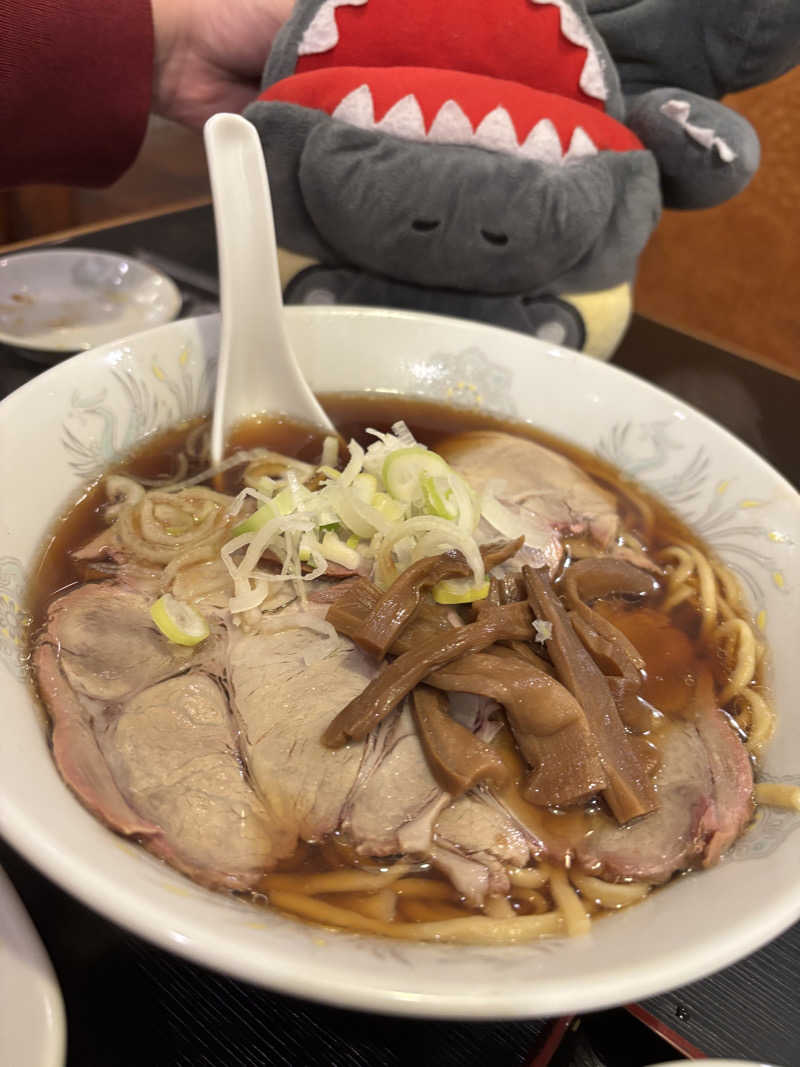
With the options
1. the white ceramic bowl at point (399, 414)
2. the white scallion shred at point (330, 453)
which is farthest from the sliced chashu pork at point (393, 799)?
the white scallion shred at point (330, 453)

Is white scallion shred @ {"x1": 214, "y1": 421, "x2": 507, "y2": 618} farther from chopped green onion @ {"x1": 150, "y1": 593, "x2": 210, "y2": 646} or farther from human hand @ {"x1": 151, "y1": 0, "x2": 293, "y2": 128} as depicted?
human hand @ {"x1": 151, "y1": 0, "x2": 293, "y2": 128}

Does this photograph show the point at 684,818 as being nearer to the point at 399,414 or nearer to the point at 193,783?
the point at 193,783

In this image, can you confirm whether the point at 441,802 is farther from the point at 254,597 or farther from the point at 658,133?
the point at 658,133

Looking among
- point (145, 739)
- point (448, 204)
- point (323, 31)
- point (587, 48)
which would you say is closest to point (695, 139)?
point (587, 48)

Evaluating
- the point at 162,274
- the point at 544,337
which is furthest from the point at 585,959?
the point at 162,274

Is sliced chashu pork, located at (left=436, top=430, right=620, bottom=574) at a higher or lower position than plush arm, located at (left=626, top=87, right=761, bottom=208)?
lower

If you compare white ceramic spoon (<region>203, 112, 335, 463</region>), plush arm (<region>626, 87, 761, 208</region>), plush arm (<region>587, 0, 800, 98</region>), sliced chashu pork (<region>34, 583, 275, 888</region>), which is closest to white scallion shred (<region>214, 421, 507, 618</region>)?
sliced chashu pork (<region>34, 583, 275, 888</region>)

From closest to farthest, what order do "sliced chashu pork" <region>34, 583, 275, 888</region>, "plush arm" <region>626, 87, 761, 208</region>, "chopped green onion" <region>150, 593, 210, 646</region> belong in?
"sliced chashu pork" <region>34, 583, 275, 888</region> → "chopped green onion" <region>150, 593, 210, 646</region> → "plush arm" <region>626, 87, 761, 208</region>

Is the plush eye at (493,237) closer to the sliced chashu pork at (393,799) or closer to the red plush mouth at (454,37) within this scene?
the red plush mouth at (454,37)
